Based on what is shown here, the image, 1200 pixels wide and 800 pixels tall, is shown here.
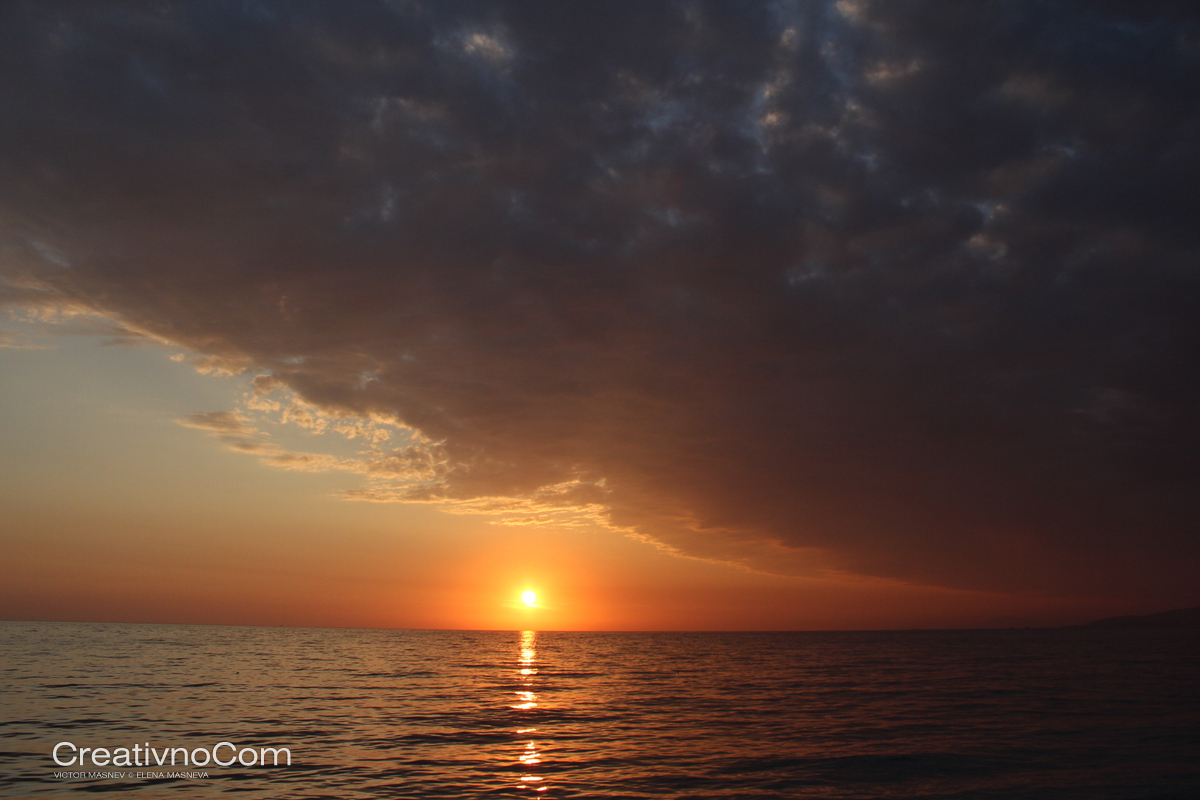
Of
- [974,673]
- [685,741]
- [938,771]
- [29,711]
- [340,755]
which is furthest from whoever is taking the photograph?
[974,673]

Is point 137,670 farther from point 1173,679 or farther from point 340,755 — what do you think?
point 1173,679

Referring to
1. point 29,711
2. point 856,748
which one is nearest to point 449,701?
point 29,711

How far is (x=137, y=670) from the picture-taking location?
1929 inches

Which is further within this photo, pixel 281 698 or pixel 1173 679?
pixel 1173 679

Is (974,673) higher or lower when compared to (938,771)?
lower

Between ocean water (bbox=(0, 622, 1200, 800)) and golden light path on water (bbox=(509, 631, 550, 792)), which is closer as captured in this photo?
ocean water (bbox=(0, 622, 1200, 800))

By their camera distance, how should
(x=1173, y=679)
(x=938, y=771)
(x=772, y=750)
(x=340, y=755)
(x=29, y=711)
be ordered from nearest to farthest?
(x=938, y=771) < (x=340, y=755) < (x=772, y=750) < (x=29, y=711) < (x=1173, y=679)

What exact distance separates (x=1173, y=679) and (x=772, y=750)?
4153 cm

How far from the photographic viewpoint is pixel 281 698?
3478 cm

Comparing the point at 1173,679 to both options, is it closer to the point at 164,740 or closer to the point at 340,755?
the point at 340,755

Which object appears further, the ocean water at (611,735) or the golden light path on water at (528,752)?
the golden light path on water at (528,752)

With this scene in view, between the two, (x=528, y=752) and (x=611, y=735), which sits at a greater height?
(x=528, y=752)

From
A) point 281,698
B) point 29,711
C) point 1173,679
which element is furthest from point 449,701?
point 1173,679

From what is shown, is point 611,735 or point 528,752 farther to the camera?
point 611,735
